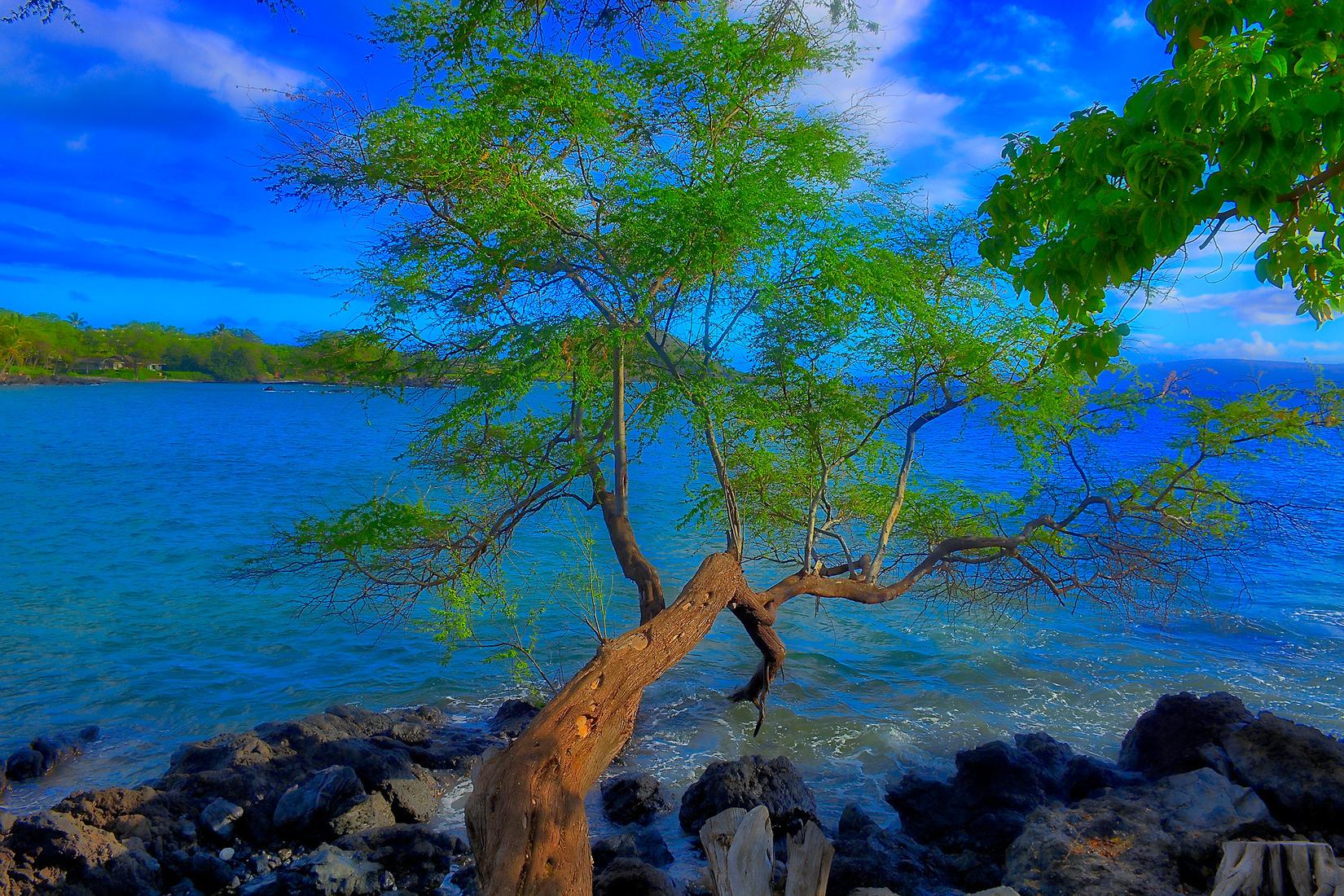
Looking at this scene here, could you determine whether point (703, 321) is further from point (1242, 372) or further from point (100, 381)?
point (100, 381)

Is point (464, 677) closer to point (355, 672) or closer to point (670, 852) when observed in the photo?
point (355, 672)

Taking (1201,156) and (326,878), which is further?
(326,878)

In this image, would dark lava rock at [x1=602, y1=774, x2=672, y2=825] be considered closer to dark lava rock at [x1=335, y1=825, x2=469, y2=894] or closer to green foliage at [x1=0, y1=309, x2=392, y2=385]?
dark lava rock at [x1=335, y1=825, x2=469, y2=894]

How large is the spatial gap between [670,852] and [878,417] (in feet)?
14.7

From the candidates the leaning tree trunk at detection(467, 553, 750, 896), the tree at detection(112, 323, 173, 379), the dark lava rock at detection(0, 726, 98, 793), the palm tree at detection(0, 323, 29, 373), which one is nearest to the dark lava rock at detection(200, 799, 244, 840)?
the dark lava rock at detection(0, 726, 98, 793)

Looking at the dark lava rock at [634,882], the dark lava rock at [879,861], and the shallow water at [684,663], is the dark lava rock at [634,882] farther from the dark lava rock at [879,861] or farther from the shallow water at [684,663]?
A: the shallow water at [684,663]

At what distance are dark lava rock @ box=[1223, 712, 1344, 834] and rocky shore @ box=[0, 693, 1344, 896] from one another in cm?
1

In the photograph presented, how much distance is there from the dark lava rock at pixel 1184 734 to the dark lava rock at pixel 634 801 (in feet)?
16.0

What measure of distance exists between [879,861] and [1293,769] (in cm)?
383

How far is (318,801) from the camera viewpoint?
23.9ft

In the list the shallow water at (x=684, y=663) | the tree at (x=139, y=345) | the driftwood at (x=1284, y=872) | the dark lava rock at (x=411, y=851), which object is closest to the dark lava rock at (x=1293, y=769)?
the shallow water at (x=684, y=663)

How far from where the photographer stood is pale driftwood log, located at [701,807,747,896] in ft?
14.5

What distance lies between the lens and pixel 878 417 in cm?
838

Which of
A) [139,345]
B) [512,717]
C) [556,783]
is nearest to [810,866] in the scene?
[556,783]
